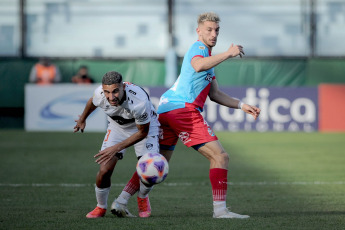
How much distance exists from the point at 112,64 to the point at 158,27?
78.6 inches

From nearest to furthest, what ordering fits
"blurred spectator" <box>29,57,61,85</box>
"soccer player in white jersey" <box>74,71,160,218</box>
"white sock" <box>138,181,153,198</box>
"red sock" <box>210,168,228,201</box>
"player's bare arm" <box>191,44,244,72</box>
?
1. "player's bare arm" <box>191,44,244,72</box>
2. "soccer player in white jersey" <box>74,71,160,218</box>
3. "red sock" <box>210,168,228,201</box>
4. "white sock" <box>138,181,153,198</box>
5. "blurred spectator" <box>29,57,61,85</box>

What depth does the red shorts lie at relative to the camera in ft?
24.0

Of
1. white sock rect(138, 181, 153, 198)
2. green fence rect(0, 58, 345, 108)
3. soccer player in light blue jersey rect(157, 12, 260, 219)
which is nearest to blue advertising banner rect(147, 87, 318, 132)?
green fence rect(0, 58, 345, 108)

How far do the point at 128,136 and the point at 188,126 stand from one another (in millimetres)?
617

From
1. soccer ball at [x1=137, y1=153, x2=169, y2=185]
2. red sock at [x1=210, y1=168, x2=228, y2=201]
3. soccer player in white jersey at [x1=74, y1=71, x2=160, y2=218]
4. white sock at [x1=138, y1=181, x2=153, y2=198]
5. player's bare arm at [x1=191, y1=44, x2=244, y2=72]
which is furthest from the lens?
white sock at [x1=138, y1=181, x2=153, y2=198]

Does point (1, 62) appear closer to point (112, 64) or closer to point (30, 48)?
point (30, 48)

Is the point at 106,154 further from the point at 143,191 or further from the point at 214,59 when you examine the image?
the point at 214,59

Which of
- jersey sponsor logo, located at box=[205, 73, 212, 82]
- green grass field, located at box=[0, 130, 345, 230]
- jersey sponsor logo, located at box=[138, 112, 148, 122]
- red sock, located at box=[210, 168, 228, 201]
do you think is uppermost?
jersey sponsor logo, located at box=[205, 73, 212, 82]

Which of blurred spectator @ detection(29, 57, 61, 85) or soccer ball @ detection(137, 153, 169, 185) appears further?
blurred spectator @ detection(29, 57, 61, 85)

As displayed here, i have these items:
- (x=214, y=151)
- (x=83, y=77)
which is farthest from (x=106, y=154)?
(x=83, y=77)

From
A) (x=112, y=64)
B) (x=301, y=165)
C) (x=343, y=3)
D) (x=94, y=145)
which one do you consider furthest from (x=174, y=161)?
(x=343, y=3)

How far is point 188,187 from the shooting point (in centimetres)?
980

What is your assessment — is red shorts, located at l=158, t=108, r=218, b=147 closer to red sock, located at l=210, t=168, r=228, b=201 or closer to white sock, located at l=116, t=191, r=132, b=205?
red sock, located at l=210, t=168, r=228, b=201

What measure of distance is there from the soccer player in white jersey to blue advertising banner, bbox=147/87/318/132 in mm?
12192
